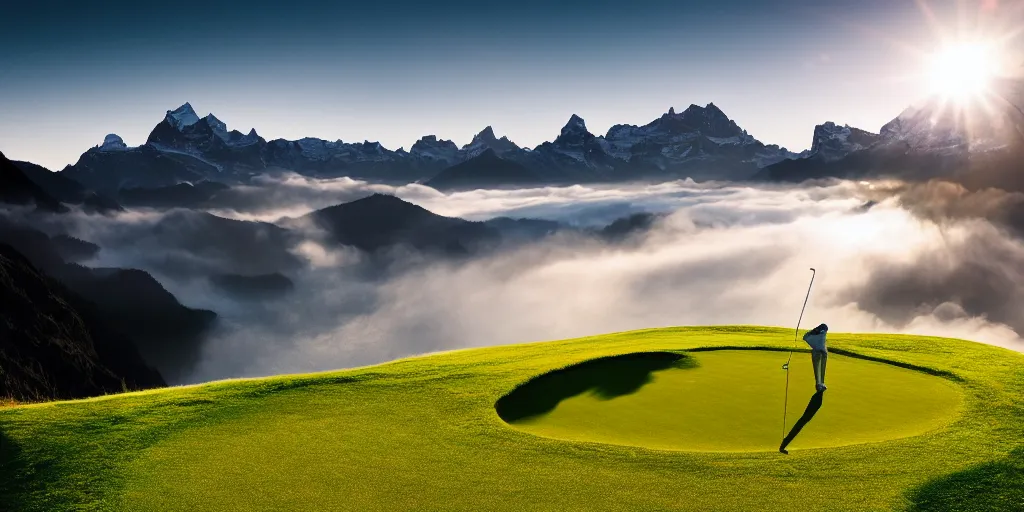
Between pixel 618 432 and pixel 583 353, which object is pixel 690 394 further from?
pixel 583 353

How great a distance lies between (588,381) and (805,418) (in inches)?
242

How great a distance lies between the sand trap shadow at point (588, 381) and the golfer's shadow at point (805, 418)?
442 centimetres

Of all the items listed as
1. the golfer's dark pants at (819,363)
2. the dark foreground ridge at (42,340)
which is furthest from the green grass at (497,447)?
the dark foreground ridge at (42,340)

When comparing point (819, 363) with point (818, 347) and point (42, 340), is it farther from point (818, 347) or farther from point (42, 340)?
point (42, 340)

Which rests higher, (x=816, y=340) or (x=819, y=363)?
(x=816, y=340)

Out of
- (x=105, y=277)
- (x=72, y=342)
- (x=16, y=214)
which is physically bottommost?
(x=72, y=342)

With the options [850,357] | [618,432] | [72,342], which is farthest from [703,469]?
[72,342]

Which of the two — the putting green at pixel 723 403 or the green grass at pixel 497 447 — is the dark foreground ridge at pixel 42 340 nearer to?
the green grass at pixel 497 447

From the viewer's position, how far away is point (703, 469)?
10367 mm

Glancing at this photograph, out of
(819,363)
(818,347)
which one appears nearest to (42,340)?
(819,363)

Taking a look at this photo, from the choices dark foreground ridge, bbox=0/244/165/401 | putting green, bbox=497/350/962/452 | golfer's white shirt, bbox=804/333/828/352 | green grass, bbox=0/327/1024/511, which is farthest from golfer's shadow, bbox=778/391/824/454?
dark foreground ridge, bbox=0/244/165/401

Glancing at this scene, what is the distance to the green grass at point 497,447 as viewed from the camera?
949cm

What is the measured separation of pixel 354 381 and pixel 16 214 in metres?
228

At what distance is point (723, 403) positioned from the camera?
47.9 feet
